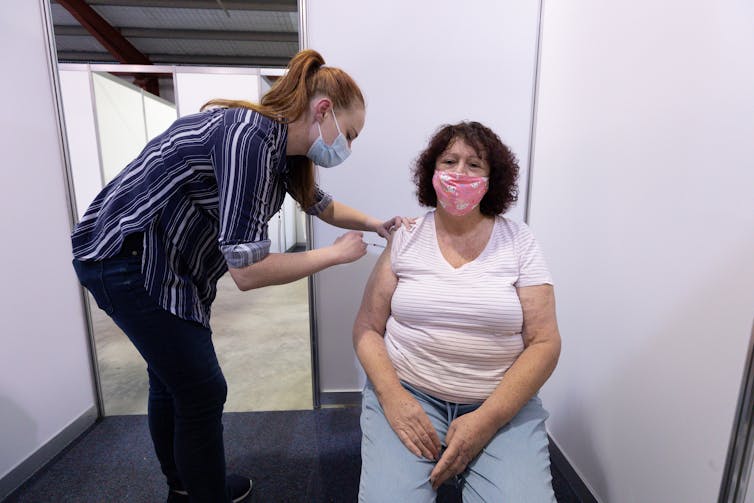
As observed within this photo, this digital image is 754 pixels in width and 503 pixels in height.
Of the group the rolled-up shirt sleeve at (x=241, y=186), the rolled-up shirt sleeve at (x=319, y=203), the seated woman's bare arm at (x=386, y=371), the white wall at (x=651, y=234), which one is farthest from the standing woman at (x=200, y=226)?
the white wall at (x=651, y=234)

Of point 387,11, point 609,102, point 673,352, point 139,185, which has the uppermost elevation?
point 387,11

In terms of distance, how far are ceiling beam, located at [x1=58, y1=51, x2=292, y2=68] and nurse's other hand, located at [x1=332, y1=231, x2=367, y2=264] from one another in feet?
20.3

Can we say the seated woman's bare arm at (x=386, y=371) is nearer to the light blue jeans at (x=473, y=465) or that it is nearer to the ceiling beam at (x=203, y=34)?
the light blue jeans at (x=473, y=465)

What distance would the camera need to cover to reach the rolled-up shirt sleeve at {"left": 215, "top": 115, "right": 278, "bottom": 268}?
2.69 feet

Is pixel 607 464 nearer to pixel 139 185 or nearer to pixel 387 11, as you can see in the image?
pixel 139 185

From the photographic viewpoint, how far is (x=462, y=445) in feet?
2.98

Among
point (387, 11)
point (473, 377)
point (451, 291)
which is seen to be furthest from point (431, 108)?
point (473, 377)

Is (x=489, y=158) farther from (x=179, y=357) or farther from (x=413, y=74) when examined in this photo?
(x=179, y=357)

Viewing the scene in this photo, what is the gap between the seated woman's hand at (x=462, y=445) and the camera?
35.5 inches

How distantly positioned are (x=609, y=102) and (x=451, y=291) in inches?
31.6

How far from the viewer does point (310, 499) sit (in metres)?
1.39

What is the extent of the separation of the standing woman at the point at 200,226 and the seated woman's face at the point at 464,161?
28 cm

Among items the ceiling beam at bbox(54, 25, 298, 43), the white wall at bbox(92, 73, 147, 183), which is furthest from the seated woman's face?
Result: the ceiling beam at bbox(54, 25, 298, 43)

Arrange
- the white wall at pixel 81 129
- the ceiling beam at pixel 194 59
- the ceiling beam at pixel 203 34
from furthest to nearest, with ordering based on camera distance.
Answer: the ceiling beam at pixel 194 59, the ceiling beam at pixel 203 34, the white wall at pixel 81 129
